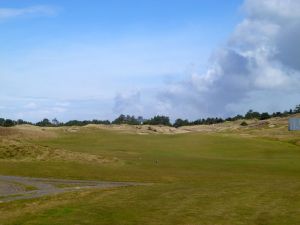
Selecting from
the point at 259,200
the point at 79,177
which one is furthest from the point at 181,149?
the point at 259,200

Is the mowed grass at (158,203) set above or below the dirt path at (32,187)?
above

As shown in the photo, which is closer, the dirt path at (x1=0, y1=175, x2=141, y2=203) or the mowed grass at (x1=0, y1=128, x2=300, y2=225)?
the mowed grass at (x1=0, y1=128, x2=300, y2=225)

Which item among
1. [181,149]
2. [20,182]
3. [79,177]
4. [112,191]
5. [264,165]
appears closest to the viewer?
[112,191]

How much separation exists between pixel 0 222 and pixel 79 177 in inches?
959

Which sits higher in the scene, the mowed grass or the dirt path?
the mowed grass

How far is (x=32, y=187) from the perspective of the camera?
3494 centimetres

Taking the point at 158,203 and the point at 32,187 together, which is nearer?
the point at 158,203

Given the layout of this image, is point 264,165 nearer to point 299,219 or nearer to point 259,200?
point 259,200

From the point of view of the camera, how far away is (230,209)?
2214 centimetres

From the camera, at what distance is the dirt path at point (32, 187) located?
29.7 metres

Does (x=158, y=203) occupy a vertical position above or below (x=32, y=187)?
above

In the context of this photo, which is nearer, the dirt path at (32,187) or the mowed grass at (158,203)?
the mowed grass at (158,203)

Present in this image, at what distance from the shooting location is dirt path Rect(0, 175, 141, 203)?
29.7 m

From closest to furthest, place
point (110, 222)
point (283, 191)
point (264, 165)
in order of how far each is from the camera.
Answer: point (110, 222) → point (283, 191) → point (264, 165)
